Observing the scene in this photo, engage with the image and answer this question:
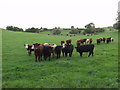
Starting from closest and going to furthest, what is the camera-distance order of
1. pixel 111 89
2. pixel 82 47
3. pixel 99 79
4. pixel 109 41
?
pixel 111 89
pixel 99 79
pixel 82 47
pixel 109 41

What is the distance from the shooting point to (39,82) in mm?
7734

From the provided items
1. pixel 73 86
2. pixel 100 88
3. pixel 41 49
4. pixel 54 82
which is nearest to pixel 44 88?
pixel 54 82

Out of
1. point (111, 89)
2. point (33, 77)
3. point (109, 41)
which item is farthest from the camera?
point (109, 41)

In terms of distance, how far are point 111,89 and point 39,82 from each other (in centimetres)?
316

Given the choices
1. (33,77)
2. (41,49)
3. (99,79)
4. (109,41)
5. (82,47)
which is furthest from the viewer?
(109,41)

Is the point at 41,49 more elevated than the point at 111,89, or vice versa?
the point at 41,49

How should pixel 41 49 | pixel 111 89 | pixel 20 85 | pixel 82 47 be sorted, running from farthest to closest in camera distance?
pixel 82 47 < pixel 41 49 < pixel 20 85 < pixel 111 89

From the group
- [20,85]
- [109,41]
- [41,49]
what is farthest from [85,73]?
[109,41]

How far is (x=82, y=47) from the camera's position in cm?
1531

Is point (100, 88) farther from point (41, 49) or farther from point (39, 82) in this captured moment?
point (41, 49)

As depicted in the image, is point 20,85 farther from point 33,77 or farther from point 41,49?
point 41,49

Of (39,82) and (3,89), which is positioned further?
(39,82)

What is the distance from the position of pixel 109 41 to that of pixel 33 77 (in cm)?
2383

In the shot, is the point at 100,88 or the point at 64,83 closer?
the point at 100,88
